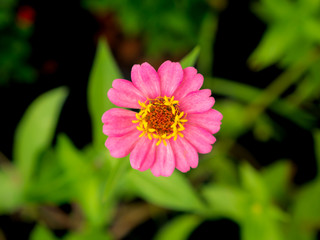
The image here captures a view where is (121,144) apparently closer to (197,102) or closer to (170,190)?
(197,102)

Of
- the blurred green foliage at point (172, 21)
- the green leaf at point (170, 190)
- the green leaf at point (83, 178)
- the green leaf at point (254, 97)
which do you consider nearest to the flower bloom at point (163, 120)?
the green leaf at point (170, 190)

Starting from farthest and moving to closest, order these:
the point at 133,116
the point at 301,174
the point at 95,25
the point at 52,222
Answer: the point at 95,25 → the point at 301,174 → the point at 52,222 → the point at 133,116

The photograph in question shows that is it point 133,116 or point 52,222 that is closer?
point 133,116

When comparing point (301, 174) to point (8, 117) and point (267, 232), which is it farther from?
point (8, 117)

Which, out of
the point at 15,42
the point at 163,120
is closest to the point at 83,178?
the point at 163,120

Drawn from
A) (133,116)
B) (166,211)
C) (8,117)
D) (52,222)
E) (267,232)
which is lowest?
(52,222)

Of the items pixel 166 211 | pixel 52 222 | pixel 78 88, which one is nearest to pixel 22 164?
pixel 52 222
